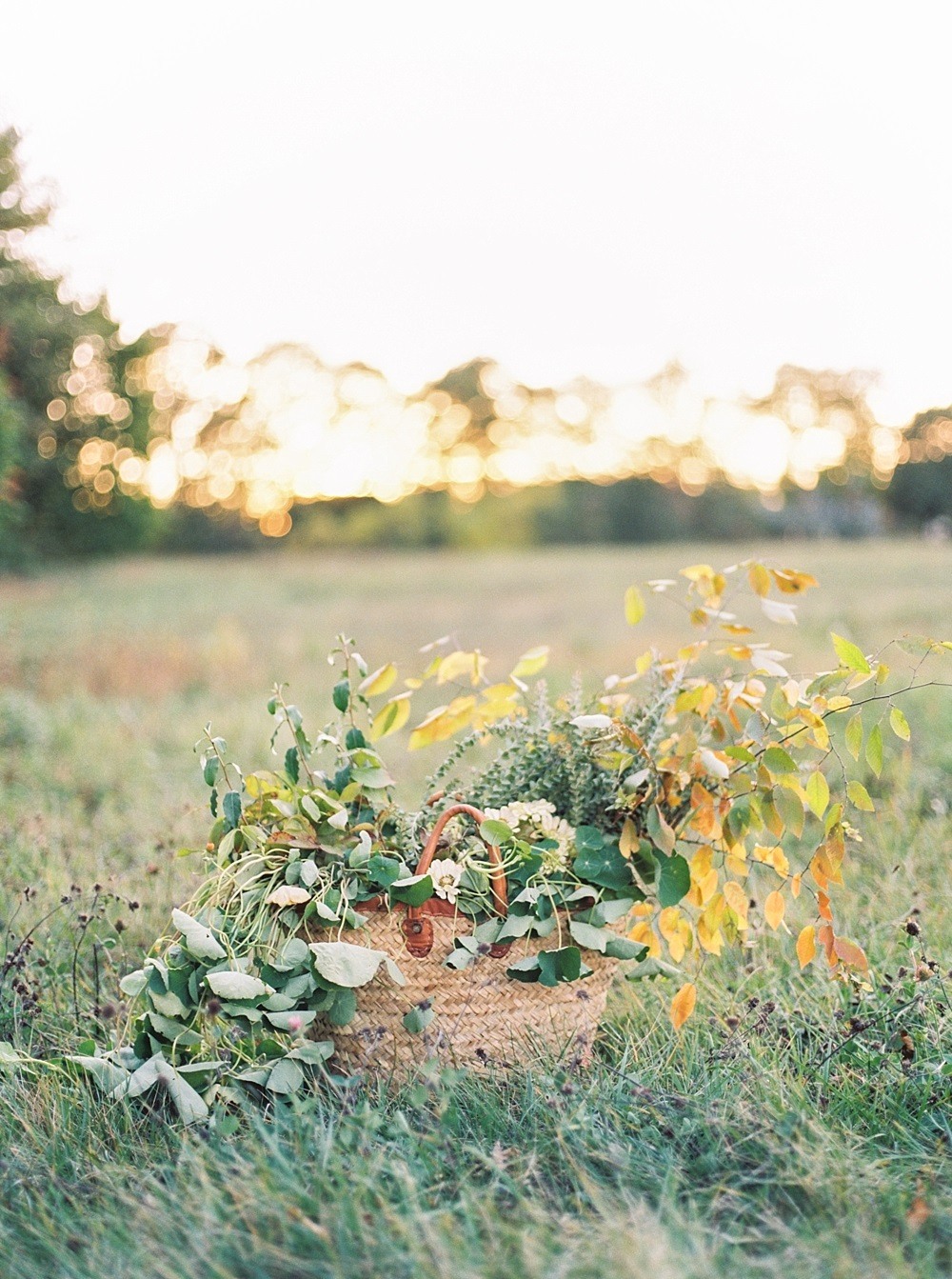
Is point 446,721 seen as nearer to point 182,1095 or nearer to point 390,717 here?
point 390,717

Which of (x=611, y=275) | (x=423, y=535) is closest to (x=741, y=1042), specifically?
(x=611, y=275)

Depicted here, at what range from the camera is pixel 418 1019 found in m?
2.00

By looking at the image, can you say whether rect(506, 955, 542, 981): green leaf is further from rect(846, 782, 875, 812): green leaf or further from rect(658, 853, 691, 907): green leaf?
rect(846, 782, 875, 812): green leaf

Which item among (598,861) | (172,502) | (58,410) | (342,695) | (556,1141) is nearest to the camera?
(556,1141)

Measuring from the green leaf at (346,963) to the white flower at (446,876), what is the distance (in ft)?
0.60

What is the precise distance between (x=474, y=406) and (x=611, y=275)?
3113 centimetres

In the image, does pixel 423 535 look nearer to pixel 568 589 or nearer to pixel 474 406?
pixel 474 406

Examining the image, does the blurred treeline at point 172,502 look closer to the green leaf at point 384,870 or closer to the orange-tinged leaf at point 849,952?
the green leaf at point 384,870

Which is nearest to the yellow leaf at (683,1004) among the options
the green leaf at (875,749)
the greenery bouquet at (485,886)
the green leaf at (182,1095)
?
the greenery bouquet at (485,886)

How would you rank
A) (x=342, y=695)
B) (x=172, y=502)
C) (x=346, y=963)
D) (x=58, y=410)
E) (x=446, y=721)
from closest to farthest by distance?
1. (x=346, y=963)
2. (x=342, y=695)
3. (x=446, y=721)
4. (x=58, y=410)
5. (x=172, y=502)

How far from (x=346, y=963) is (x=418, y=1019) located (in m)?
0.18

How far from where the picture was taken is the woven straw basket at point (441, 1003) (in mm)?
2064

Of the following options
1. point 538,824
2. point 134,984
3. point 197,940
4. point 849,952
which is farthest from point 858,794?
point 134,984

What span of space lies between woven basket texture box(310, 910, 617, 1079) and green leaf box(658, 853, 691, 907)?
0.26 metres
